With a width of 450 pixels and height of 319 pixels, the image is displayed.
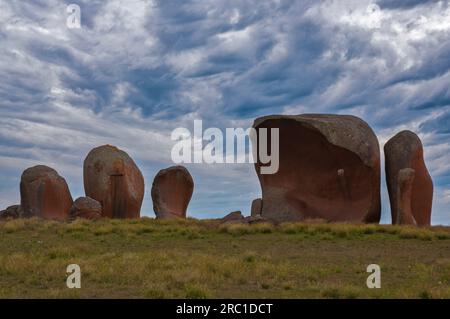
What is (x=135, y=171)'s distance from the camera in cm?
3462

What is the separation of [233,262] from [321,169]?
17878 mm

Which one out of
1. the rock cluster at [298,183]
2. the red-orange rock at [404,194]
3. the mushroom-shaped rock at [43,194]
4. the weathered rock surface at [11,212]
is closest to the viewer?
the red-orange rock at [404,194]

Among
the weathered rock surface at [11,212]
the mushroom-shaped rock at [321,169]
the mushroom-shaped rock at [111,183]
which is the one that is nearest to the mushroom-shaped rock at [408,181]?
the mushroom-shaped rock at [321,169]

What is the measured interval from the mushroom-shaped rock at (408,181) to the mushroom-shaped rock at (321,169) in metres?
0.89

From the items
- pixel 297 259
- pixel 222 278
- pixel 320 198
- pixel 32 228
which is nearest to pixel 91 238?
pixel 32 228

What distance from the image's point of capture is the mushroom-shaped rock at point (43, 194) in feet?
105

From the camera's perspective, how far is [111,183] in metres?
33.0

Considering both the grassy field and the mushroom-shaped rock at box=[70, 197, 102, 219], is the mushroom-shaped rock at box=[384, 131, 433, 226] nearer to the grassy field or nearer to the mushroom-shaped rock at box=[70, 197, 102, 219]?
the grassy field

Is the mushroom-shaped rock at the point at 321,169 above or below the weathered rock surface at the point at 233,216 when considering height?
above

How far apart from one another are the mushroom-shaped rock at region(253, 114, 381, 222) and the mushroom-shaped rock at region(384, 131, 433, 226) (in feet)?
2.93

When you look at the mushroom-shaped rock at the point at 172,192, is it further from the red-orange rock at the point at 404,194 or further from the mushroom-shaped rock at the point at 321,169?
the red-orange rock at the point at 404,194

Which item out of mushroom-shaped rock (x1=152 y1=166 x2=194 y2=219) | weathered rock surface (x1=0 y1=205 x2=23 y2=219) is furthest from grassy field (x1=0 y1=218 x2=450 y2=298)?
weathered rock surface (x1=0 y1=205 x2=23 y2=219)

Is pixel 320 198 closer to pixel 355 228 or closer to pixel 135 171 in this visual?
pixel 355 228
